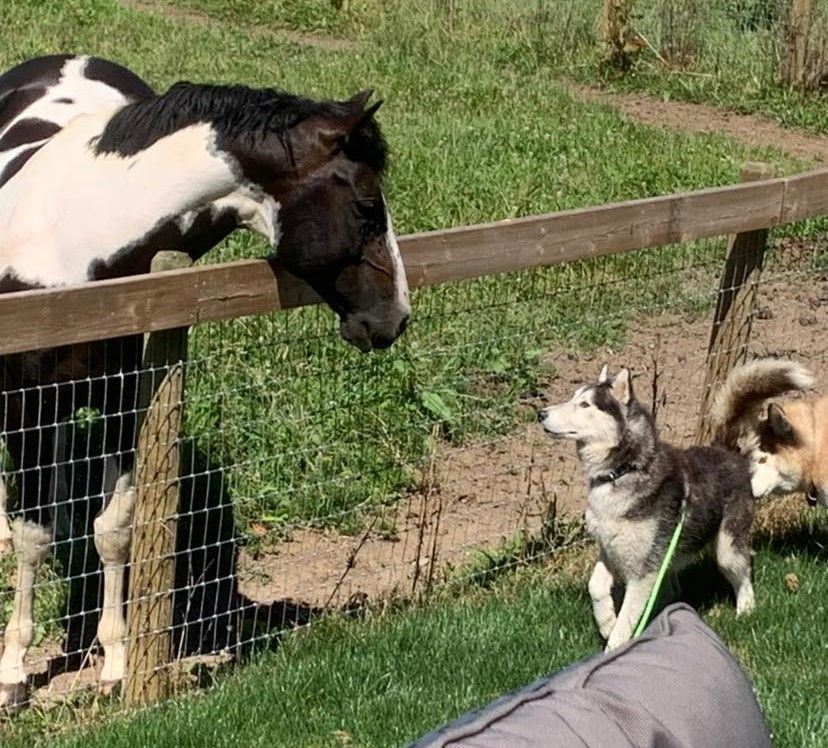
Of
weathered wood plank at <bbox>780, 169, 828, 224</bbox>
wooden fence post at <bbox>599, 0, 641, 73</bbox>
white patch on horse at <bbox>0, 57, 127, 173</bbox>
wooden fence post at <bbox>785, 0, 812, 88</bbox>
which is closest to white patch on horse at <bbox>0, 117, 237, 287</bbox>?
white patch on horse at <bbox>0, 57, 127, 173</bbox>

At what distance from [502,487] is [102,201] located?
3.01 m

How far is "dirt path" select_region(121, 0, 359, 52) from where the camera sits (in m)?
18.6

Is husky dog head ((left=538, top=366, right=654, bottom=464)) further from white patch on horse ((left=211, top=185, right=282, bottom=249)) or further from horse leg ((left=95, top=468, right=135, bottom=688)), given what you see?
horse leg ((left=95, top=468, right=135, bottom=688))

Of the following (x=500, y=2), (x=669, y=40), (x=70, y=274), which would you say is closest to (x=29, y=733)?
(x=70, y=274)

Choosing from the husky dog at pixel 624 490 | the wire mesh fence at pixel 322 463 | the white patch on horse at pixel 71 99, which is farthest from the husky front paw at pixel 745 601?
the white patch on horse at pixel 71 99

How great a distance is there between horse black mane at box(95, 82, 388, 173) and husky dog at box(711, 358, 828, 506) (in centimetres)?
216

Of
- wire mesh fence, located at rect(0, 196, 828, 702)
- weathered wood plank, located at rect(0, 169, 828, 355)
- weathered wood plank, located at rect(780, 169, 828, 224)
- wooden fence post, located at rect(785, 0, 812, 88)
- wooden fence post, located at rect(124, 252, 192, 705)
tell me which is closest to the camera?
weathered wood plank, located at rect(0, 169, 828, 355)

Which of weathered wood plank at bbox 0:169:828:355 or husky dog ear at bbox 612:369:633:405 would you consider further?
husky dog ear at bbox 612:369:633:405

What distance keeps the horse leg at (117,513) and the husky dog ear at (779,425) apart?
2.72 metres

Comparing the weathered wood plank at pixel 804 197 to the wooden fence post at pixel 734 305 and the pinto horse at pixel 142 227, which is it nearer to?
the wooden fence post at pixel 734 305

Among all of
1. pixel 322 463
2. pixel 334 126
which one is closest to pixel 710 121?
pixel 322 463

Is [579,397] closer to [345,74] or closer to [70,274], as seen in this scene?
[70,274]

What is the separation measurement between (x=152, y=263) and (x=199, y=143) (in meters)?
0.45

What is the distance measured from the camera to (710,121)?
15.3 meters
